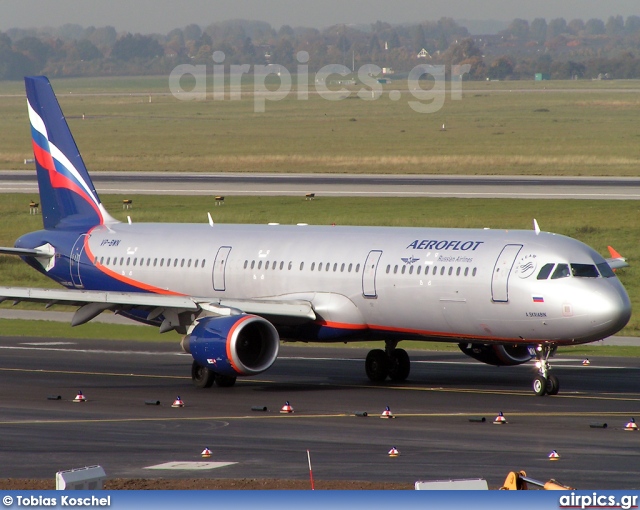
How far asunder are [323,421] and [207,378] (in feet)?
24.2

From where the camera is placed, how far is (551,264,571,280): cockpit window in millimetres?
33375

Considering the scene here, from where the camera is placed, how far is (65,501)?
12.1 meters

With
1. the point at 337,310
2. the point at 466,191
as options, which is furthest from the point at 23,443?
the point at 466,191

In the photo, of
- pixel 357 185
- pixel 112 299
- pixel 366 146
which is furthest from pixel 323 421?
pixel 366 146

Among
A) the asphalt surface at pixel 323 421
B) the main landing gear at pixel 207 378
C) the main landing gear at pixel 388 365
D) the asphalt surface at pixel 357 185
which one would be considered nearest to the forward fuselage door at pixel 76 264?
the asphalt surface at pixel 323 421

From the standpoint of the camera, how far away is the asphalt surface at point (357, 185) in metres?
88.9

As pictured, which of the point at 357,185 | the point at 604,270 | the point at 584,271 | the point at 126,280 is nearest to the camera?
the point at 584,271

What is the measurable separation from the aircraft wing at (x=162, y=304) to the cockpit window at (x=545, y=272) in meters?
7.19

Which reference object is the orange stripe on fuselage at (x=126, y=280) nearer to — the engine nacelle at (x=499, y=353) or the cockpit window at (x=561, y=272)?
the engine nacelle at (x=499, y=353)

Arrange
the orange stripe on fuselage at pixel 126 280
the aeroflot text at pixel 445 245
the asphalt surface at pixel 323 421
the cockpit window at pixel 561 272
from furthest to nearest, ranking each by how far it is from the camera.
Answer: the orange stripe on fuselage at pixel 126 280
the aeroflot text at pixel 445 245
the cockpit window at pixel 561 272
the asphalt surface at pixel 323 421

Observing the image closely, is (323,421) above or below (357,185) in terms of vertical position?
below

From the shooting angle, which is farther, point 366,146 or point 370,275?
point 366,146

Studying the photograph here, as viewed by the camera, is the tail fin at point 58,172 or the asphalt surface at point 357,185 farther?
the asphalt surface at point 357,185

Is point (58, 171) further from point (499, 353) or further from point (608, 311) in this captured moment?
point (608, 311)
